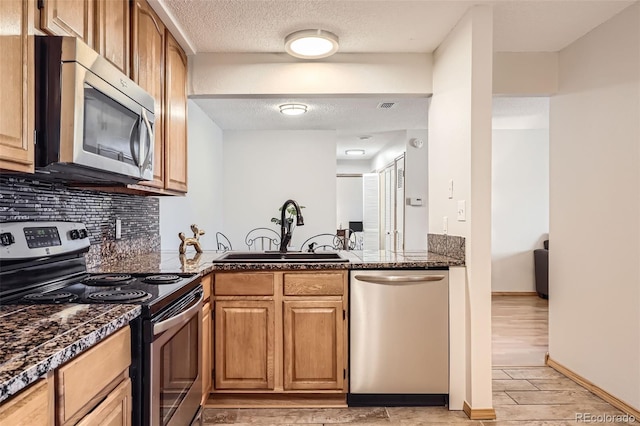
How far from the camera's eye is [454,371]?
2.55m

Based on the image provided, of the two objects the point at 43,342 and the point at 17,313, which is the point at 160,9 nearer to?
the point at 17,313

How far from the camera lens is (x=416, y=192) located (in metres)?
6.17

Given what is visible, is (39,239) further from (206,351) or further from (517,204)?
(517,204)

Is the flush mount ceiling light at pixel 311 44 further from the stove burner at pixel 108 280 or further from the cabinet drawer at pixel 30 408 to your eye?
the cabinet drawer at pixel 30 408

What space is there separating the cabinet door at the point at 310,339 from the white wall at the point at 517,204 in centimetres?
416

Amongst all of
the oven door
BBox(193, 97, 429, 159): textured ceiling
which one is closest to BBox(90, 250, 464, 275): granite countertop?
the oven door

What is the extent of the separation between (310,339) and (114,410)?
4.59ft

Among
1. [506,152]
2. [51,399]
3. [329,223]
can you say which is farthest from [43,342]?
[506,152]

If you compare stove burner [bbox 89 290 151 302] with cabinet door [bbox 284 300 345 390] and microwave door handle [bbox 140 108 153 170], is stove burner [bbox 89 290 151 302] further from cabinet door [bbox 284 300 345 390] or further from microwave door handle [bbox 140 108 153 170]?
cabinet door [bbox 284 300 345 390]

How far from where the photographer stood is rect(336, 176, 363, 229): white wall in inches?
400

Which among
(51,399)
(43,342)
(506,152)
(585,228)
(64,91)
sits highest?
(506,152)

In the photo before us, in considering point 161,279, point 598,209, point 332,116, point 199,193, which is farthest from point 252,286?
point 332,116

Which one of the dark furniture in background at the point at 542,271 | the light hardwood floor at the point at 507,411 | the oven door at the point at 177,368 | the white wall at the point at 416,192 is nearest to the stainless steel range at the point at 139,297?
the oven door at the point at 177,368

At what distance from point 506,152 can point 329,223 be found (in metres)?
2.70
